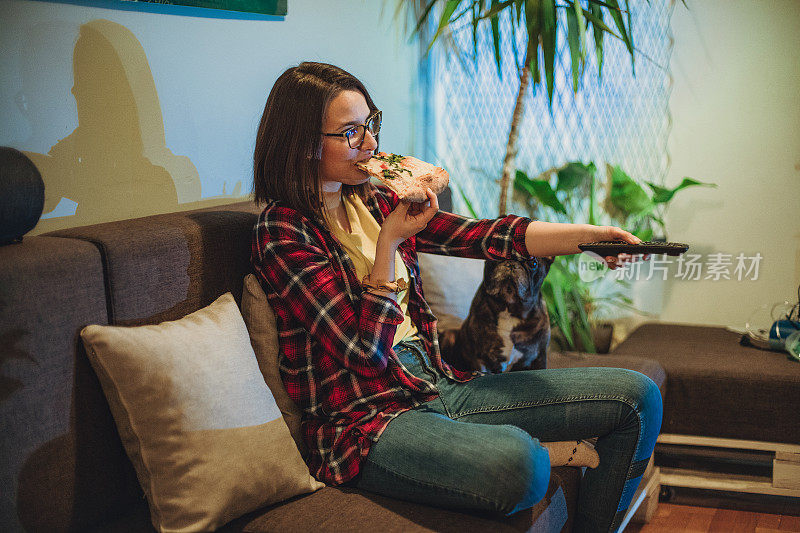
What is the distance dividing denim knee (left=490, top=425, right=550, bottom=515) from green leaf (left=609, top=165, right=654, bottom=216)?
1.83 meters

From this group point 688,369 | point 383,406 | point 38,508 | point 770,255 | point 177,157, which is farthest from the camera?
point 770,255

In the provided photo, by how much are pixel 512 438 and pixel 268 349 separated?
1.77ft

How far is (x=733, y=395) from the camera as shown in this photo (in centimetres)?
218

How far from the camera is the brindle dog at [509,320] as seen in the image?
1.79m

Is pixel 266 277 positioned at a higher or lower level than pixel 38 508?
higher

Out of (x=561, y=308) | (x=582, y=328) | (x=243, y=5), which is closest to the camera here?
(x=243, y=5)

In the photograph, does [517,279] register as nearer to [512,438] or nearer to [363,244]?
[363,244]

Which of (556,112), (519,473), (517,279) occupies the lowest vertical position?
(519,473)

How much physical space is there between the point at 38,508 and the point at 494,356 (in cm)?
109

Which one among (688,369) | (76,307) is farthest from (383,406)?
(688,369)

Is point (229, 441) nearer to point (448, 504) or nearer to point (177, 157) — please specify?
point (448, 504)

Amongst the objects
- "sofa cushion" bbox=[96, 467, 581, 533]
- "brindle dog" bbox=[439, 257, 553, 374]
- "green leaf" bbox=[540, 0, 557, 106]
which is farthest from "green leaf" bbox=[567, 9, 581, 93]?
"sofa cushion" bbox=[96, 467, 581, 533]

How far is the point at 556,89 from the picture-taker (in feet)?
9.87

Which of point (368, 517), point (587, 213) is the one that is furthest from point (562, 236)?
point (587, 213)
